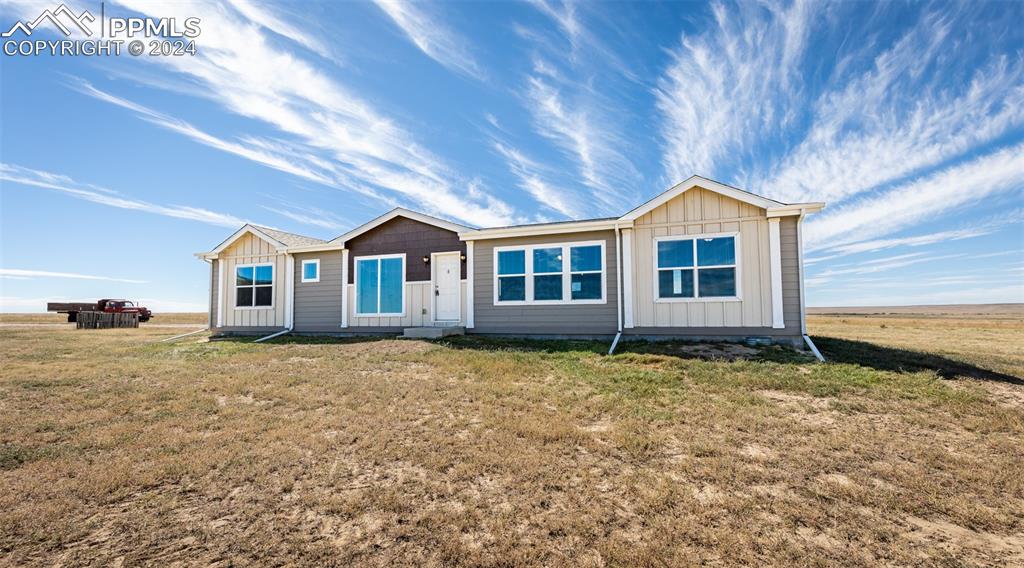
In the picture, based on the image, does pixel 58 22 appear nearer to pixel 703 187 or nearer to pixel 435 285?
pixel 435 285

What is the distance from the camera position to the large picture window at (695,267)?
10562mm

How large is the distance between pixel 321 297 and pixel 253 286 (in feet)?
10.5

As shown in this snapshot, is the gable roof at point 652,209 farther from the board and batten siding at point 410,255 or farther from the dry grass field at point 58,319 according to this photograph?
the dry grass field at point 58,319

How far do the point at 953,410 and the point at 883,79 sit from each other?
407 inches

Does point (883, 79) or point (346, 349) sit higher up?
point (883, 79)

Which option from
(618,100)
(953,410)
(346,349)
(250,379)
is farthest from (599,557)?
(618,100)

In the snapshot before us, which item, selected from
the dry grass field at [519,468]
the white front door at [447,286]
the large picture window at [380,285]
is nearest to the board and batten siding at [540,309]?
the white front door at [447,286]

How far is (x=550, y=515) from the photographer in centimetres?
305

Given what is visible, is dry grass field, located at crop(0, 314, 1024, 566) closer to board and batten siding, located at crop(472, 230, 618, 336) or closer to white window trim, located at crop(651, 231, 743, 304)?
white window trim, located at crop(651, 231, 743, 304)

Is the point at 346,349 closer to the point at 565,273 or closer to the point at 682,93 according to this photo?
the point at 565,273

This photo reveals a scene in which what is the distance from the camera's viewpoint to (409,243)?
14023 mm

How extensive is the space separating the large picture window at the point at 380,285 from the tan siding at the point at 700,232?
7.14 m

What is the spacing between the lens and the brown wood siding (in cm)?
1359

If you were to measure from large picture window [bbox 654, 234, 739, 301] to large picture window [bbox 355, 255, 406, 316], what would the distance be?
25.2 feet
